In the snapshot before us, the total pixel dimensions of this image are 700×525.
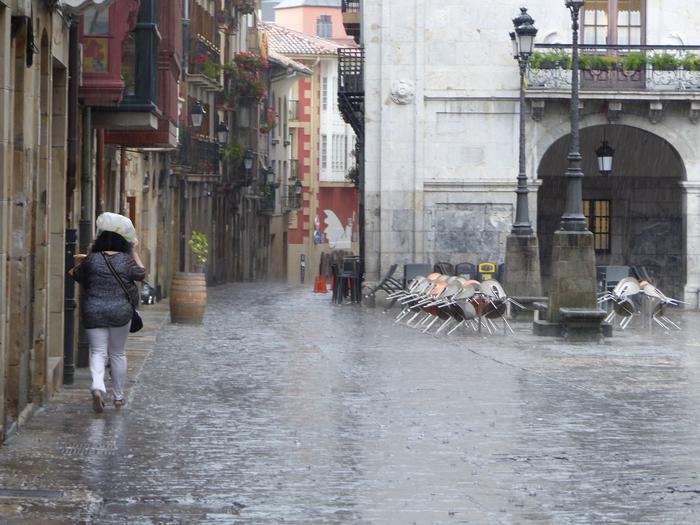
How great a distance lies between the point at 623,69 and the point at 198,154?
1601 centimetres

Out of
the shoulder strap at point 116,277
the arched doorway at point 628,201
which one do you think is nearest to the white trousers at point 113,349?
the shoulder strap at point 116,277

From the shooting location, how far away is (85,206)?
690 inches

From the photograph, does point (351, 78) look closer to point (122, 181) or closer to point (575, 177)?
point (122, 181)

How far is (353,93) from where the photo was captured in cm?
3725

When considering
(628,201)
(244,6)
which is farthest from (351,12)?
(244,6)

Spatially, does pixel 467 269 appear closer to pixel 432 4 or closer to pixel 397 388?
pixel 432 4

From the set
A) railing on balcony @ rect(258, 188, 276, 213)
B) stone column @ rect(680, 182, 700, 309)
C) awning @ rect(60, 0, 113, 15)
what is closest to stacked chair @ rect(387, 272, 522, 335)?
stone column @ rect(680, 182, 700, 309)

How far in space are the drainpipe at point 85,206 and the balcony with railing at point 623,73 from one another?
61.0 feet

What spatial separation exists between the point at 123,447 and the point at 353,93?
86.7 feet

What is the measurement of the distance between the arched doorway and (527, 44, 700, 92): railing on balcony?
145 inches

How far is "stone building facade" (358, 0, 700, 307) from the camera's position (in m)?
35.5

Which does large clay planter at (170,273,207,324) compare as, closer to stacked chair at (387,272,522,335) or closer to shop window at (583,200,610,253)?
stacked chair at (387,272,522,335)

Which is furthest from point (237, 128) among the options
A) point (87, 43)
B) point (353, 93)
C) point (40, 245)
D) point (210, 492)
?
point (210, 492)

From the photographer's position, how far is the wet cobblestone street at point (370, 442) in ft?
29.5
